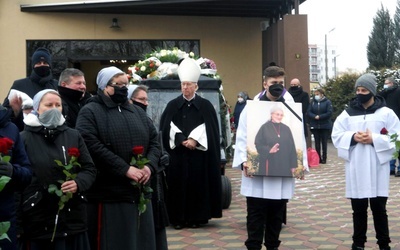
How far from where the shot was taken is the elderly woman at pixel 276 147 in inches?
267

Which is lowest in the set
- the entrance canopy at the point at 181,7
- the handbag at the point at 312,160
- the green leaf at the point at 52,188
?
the handbag at the point at 312,160

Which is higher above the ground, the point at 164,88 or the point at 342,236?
the point at 164,88

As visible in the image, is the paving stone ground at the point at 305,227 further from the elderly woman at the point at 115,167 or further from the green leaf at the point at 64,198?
the green leaf at the point at 64,198

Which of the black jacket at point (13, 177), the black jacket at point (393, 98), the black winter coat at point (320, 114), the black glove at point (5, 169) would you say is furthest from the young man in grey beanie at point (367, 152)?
the black winter coat at point (320, 114)

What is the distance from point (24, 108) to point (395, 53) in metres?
48.0

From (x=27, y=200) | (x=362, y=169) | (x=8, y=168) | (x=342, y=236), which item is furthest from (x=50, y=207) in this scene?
(x=342, y=236)

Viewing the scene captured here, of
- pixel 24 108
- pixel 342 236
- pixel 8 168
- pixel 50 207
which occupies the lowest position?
pixel 342 236

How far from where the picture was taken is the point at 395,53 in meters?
50.9

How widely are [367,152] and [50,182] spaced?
350cm

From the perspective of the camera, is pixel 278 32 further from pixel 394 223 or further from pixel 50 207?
pixel 50 207

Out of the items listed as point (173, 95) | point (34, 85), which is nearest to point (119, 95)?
point (34, 85)

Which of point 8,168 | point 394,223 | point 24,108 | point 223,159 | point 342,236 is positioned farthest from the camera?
point 223,159

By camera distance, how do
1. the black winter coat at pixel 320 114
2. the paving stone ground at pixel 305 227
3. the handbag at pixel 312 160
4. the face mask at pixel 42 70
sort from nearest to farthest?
the face mask at pixel 42 70
the paving stone ground at pixel 305 227
the handbag at pixel 312 160
the black winter coat at pixel 320 114

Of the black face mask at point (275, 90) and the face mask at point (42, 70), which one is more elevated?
the face mask at point (42, 70)
